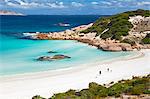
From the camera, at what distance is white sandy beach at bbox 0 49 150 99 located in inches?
1031

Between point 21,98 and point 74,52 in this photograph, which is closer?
point 21,98

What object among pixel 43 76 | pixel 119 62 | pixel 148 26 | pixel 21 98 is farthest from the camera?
pixel 148 26

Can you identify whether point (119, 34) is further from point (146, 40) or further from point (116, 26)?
point (146, 40)

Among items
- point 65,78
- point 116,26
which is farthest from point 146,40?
point 65,78

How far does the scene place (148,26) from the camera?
61875 millimetres

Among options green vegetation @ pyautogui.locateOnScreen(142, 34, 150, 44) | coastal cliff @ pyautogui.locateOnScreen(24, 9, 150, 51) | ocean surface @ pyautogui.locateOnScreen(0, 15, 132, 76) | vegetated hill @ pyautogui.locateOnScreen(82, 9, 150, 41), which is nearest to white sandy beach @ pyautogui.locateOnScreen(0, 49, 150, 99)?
ocean surface @ pyautogui.locateOnScreen(0, 15, 132, 76)

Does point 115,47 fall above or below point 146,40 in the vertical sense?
below

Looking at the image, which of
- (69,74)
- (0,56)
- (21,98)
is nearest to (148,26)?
(0,56)

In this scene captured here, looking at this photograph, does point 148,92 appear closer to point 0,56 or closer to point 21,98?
point 21,98

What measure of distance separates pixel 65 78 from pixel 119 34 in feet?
94.2

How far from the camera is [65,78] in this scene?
102 feet

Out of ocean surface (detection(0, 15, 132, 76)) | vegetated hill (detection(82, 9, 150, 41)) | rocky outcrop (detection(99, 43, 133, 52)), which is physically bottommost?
ocean surface (detection(0, 15, 132, 76))

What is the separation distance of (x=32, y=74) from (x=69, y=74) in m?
3.15

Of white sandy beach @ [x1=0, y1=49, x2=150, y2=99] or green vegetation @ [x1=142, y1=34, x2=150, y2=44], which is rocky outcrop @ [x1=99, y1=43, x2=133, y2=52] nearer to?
green vegetation @ [x1=142, y1=34, x2=150, y2=44]
